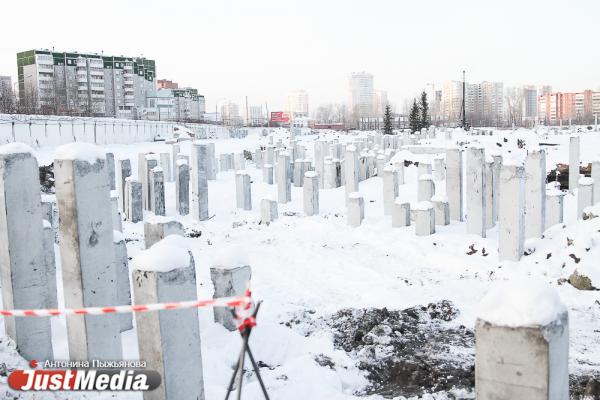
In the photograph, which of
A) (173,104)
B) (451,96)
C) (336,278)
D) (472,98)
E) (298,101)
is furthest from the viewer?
(298,101)

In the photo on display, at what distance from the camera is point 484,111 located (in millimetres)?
115625

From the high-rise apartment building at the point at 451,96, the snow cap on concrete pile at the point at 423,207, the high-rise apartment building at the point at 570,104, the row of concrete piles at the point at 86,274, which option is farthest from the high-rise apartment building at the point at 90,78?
the high-rise apartment building at the point at 570,104

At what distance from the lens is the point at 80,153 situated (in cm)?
443

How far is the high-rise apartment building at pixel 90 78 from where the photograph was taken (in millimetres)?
72812

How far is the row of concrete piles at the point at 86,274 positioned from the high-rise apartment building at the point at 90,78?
64613mm

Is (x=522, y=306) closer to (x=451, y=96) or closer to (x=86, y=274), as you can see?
(x=86, y=274)

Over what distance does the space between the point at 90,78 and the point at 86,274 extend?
83.3m

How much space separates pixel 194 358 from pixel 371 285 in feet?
16.3

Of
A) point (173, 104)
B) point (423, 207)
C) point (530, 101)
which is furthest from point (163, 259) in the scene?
point (530, 101)

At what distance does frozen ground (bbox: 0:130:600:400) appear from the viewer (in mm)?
5414

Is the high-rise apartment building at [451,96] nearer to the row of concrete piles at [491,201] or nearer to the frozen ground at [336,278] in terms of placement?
the frozen ground at [336,278]

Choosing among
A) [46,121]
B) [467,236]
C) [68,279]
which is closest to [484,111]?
[46,121]

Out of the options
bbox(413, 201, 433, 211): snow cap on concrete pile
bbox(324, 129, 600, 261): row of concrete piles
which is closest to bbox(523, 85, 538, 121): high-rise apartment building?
bbox(324, 129, 600, 261): row of concrete piles

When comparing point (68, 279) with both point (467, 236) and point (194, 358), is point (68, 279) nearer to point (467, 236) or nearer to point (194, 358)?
point (194, 358)
